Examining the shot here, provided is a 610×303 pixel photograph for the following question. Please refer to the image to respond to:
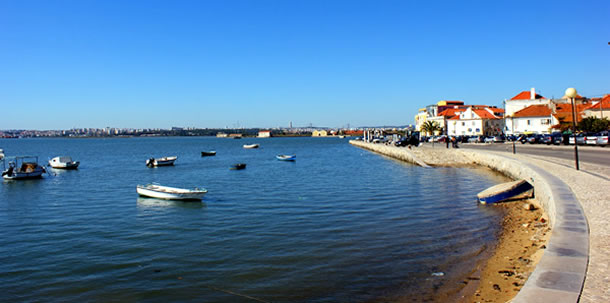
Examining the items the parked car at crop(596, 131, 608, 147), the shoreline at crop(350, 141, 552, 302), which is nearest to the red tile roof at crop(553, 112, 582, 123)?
the parked car at crop(596, 131, 608, 147)

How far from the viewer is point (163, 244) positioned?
1502 centimetres

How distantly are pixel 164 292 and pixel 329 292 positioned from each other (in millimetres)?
3895

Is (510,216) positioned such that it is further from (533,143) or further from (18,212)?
(533,143)

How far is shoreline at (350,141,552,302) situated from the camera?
8.78m

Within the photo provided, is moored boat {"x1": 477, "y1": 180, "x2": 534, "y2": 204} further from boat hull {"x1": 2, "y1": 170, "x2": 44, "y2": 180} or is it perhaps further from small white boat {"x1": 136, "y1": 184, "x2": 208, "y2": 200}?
boat hull {"x1": 2, "y1": 170, "x2": 44, "y2": 180}

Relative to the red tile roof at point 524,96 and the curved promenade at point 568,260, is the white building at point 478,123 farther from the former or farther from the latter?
the curved promenade at point 568,260

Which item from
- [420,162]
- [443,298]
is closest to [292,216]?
[443,298]

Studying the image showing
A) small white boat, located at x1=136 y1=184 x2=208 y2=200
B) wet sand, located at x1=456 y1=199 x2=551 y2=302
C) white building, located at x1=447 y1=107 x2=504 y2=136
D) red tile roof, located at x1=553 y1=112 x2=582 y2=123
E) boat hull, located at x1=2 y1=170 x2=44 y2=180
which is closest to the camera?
wet sand, located at x1=456 y1=199 x2=551 y2=302

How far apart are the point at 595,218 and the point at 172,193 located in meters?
20.4

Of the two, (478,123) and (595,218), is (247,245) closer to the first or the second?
(595,218)

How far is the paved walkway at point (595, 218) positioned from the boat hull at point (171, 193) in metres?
17.7

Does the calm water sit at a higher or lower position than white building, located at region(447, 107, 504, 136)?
lower

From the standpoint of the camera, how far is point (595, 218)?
1041 centimetres

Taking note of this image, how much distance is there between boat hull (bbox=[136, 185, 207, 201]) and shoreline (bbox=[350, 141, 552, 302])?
15503mm
